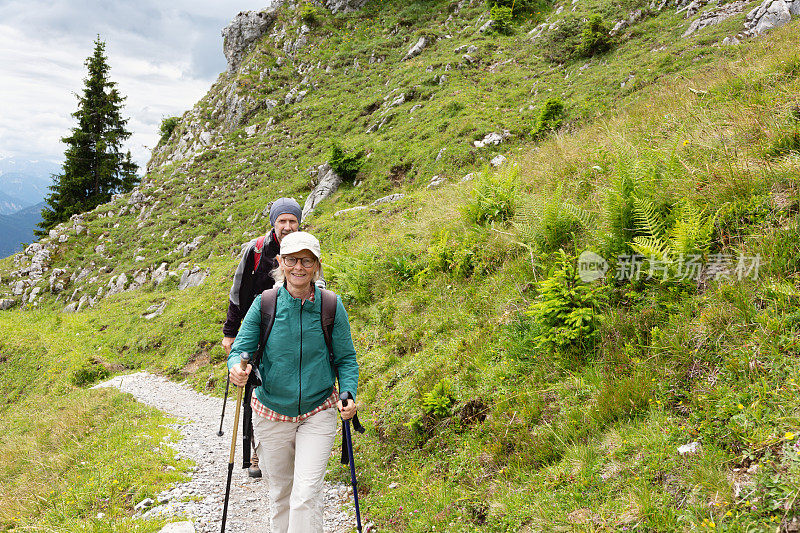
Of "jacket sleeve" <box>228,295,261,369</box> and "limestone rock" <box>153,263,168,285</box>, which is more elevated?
"limestone rock" <box>153,263,168,285</box>

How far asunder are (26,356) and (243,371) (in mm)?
22685

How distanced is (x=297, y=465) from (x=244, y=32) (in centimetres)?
5504

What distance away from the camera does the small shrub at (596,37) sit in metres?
21.2

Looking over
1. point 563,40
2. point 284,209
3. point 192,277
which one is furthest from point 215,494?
point 563,40

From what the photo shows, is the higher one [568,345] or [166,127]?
[166,127]

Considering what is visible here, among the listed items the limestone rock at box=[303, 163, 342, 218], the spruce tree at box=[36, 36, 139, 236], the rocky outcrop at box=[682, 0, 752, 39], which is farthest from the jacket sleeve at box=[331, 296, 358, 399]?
the spruce tree at box=[36, 36, 139, 236]

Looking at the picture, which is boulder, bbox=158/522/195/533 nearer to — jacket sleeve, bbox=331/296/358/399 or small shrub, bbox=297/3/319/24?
jacket sleeve, bbox=331/296/358/399

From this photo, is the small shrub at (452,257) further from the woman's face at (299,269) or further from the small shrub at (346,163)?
the small shrub at (346,163)

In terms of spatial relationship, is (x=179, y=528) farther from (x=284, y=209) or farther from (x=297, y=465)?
(x=284, y=209)

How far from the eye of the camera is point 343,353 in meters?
3.85

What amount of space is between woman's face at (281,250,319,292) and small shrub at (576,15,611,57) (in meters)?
24.1

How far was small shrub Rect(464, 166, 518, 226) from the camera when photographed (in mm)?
8383

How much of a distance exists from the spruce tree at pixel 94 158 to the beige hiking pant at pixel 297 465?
1787 inches

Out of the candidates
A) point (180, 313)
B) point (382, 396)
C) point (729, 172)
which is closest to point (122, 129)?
point (180, 313)
